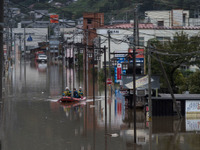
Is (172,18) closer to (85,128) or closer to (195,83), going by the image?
(195,83)

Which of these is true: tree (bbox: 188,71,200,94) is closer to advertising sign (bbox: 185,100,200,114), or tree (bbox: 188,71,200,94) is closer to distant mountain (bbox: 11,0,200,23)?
advertising sign (bbox: 185,100,200,114)

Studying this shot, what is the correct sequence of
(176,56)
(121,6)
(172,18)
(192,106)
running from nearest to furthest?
(192,106), (176,56), (172,18), (121,6)

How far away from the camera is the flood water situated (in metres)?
21.2

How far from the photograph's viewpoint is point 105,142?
21719 mm

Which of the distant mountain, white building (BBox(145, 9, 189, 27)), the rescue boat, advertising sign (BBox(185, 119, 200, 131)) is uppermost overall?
the distant mountain

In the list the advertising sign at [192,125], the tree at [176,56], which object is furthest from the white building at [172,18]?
the advertising sign at [192,125]

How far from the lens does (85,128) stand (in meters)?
25.5

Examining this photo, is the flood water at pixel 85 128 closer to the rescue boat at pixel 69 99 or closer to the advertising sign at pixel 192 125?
the advertising sign at pixel 192 125

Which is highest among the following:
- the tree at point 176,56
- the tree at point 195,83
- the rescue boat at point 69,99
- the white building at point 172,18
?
the white building at point 172,18

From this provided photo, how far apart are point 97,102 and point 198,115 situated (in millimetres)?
10284

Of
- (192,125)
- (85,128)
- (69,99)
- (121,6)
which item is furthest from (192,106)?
(121,6)

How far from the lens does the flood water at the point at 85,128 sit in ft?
69.7

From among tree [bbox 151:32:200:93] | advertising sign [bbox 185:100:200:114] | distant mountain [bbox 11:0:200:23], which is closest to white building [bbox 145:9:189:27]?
distant mountain [bbox 11:0:200:23]

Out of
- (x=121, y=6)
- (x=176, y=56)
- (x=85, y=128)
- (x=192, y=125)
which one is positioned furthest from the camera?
(x=121, y=6)
